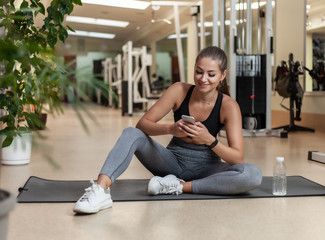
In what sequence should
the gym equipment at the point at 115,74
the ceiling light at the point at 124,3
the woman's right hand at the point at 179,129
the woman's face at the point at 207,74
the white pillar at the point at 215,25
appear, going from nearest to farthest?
the woman's right hand at the point at 179,129
the woman's face at the point at 207,74
the white pillar at the point at 215,25
the ceiling light at the point at 124,3
the gym equipment at the point at 115,74

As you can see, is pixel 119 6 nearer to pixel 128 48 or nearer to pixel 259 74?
pixel 128 48

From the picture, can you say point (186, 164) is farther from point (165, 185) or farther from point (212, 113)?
point (212, 113)

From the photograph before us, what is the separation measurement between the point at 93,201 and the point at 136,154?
383 millimetres

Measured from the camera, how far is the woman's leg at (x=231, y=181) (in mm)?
2102

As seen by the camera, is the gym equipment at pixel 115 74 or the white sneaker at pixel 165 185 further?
the gym equipment at pixel 115 74

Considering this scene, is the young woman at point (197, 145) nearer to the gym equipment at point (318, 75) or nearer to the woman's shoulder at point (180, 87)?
the woman's shoulder at point (180, 87)

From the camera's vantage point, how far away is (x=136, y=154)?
7.14 feet

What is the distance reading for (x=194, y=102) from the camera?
2.20 meters

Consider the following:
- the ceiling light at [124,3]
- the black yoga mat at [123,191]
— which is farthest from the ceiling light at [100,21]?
the black yoga mat at [123,191]

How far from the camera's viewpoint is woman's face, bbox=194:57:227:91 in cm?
207

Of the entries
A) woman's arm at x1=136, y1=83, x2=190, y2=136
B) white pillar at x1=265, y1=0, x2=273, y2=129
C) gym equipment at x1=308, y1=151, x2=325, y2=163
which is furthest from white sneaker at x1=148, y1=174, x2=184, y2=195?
white pillar at x1=265, y1=0, x2=273, y2=129

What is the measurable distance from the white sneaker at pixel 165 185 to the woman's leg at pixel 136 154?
6cm

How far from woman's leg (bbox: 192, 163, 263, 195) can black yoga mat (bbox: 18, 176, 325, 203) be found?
0.04 meters

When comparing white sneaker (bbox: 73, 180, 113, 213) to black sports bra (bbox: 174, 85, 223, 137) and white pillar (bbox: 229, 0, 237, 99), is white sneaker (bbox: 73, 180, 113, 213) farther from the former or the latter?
white pillar (bbox: 229, 0, 237, 99)
